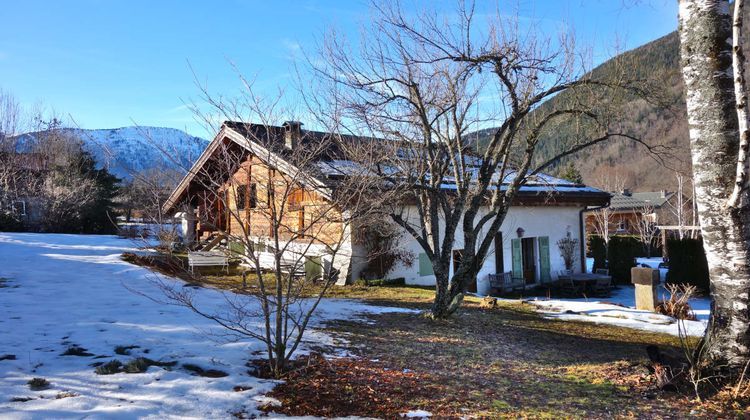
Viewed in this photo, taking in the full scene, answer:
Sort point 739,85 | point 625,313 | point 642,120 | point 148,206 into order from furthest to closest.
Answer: point 642,120 → point 625,313 → point 148,206 → point 739,85

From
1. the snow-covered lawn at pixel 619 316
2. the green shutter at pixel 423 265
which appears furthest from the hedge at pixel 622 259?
the green shutter at pixel 423 265

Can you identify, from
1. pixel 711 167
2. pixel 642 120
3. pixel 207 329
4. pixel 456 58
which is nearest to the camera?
pixel 711 167

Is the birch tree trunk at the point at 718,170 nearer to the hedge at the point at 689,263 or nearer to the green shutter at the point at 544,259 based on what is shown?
the green shutter at the point at 544,259

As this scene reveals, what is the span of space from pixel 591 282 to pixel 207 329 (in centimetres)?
1376

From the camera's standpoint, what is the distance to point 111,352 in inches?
177

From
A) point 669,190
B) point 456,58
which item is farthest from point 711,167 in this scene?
point 669,190

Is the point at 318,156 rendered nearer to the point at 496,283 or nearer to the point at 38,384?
the point at 38,384

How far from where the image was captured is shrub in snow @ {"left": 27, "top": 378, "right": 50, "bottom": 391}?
3.53 meters

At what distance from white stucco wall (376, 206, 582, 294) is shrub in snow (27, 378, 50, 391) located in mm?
9665

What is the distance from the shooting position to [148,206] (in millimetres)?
5168

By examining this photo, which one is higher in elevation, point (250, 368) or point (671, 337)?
point (250, 368)

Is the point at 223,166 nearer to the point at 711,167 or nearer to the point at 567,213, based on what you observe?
the point at 711,167

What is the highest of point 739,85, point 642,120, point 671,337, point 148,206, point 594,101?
point 642,120

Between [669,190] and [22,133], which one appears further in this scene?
[669,190]
